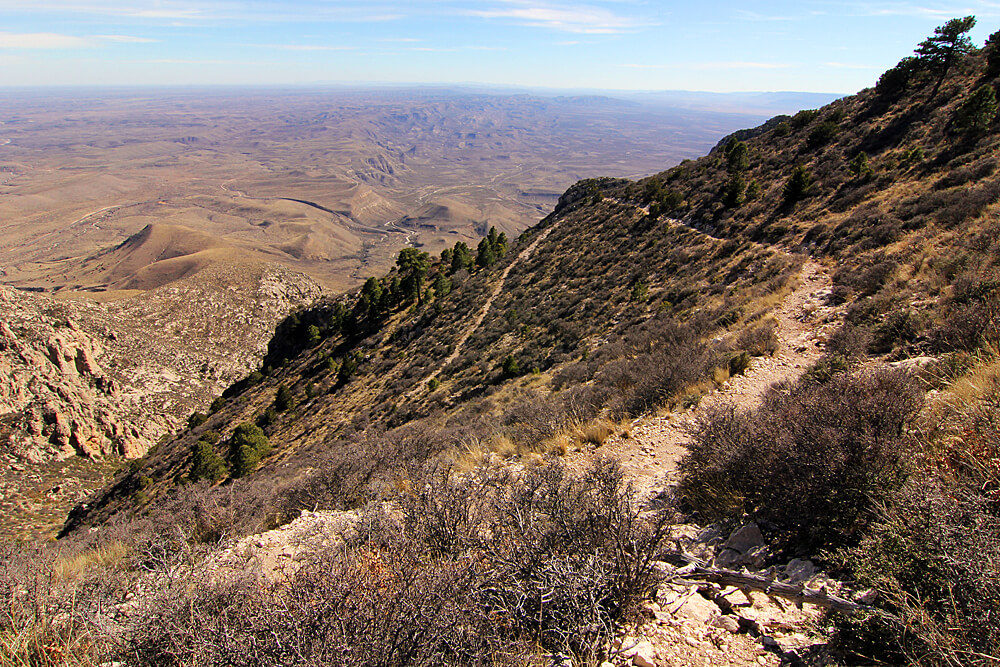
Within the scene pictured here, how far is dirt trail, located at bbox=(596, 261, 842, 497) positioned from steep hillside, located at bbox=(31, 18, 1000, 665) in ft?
0.51

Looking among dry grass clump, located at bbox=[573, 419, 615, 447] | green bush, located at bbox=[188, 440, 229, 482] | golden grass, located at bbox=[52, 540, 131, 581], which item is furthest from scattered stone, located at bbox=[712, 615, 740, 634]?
green bush, located at bbox=[188, 440, 229, 482]

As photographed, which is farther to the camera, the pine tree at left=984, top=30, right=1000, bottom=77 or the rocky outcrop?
the rocky outcrop

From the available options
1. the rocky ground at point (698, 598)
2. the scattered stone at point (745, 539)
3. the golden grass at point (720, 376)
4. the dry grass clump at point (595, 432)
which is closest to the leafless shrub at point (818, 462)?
the scattered stone at point (745, 539)

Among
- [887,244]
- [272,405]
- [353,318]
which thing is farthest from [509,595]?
[353,318]

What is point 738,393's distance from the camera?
28.7ft

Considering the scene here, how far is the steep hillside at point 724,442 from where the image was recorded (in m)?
2.95

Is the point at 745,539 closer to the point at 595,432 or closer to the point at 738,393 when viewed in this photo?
the point at 595,432

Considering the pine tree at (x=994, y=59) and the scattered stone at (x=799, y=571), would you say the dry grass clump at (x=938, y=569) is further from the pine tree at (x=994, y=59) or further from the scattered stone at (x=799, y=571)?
the pine tree at (x=994, y=59)

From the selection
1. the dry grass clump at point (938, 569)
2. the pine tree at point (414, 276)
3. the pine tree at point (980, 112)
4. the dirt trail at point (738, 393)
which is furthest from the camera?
the pine tree at point (414, 276)

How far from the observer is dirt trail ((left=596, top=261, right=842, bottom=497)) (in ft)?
23.5

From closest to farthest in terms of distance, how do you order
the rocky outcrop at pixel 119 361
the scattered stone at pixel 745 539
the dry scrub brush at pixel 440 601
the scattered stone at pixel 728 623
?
the dry scrub brush at pixel 440 601 → the scattered stone at pixel 728 623 → the scattered stone at pixel 745 539 → the rocky outcrop at pixel 119 361

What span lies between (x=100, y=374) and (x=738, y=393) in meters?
54.2

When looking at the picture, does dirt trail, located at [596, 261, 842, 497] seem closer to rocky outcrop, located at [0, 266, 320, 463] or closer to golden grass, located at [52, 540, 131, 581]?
golden grass, located at [52, 540, 131, 581]

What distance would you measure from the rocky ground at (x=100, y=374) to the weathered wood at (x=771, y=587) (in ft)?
130
